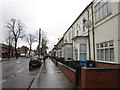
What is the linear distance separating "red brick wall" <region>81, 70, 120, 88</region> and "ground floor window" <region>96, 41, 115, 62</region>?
316 centimetres

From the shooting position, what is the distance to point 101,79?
20.7ft

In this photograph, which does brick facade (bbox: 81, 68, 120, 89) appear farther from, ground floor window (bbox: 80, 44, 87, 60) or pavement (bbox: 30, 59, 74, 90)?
ground floor window (bbox: 80, 44, 87, 60)

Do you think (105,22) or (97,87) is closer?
(97,87)

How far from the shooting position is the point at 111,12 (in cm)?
944

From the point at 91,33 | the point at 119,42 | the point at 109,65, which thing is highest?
the point at 91,33

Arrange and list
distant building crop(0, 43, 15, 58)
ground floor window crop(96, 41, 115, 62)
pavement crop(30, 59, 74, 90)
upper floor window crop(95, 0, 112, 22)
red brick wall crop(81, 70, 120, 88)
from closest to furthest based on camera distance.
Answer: red brick wall crop(81, 70, 120, 88) → pavement crop(30, 59, 74, 90) → ground floor window crop(96, 41, 115, 62) → upper floor window crop(95, 0, 112, 22) → distant building crop(0, 43, 15, 58)

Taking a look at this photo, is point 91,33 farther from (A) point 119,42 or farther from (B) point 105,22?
(A) point 119,42

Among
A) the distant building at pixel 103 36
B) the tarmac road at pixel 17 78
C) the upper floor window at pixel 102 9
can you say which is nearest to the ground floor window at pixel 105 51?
the distant building at pixel 103 36

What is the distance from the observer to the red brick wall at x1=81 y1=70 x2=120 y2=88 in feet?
20.6

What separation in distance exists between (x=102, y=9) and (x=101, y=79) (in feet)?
21.7

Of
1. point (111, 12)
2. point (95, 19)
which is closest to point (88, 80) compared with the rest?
point (111, 12)

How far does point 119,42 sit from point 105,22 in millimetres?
2427

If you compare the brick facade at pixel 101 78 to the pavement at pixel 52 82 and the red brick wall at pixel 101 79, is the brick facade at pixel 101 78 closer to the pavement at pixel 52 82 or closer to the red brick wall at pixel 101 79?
the red brick wall at pixel 101 79

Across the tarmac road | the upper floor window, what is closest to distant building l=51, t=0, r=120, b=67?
the upper floor window
